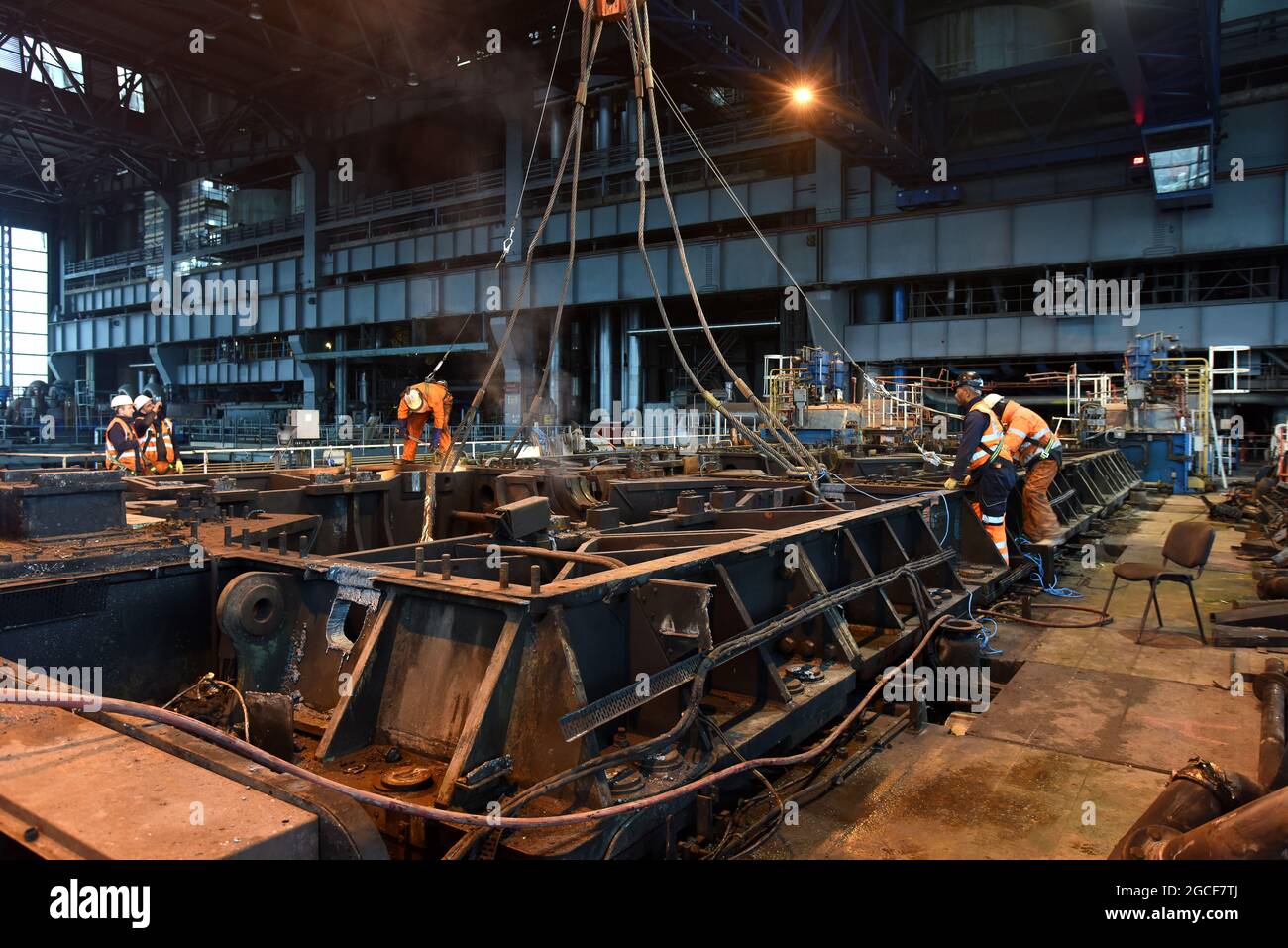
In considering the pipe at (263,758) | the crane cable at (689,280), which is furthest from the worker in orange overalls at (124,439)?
the pipe at (263,758)

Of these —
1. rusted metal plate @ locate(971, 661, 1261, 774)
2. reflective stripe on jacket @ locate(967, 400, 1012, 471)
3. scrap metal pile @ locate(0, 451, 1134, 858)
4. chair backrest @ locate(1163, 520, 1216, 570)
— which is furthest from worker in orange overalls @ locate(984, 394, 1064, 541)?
scrap metal pile @ locate(0, 451, 1134, 858)

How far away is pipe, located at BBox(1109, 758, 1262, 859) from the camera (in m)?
2.67

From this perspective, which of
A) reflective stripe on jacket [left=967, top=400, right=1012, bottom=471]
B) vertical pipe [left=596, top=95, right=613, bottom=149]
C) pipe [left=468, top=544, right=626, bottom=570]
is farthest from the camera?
vertical pipe [left=596, top=95, right=613, bottom=149]

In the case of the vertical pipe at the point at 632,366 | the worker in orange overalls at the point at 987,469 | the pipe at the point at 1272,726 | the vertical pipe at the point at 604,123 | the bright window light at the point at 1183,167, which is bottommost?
the pipe at the point at 1272,726

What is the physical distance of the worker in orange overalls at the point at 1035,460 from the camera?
7984mm

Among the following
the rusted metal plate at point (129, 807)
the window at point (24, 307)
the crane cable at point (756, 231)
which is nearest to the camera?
the rusted metal plate at point (129, 807)

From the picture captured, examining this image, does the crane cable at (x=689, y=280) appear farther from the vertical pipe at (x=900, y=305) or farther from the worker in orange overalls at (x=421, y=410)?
the vertical pipe at (x=900, y=305)

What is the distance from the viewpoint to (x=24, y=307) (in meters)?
40.3

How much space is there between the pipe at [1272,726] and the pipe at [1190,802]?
0.51 feet

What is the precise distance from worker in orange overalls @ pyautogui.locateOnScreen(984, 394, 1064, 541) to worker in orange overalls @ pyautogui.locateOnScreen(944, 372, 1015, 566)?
0.48m

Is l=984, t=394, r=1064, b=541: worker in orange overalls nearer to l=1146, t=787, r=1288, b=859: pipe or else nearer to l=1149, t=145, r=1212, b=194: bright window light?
l=1146, t=787, r=1288, b=859: pipe

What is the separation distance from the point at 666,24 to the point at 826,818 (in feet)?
44.5

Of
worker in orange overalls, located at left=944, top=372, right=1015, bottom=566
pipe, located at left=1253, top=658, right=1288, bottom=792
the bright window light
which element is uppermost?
the bright window light
